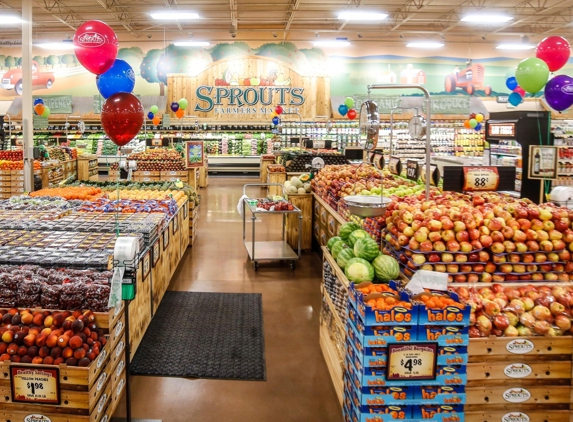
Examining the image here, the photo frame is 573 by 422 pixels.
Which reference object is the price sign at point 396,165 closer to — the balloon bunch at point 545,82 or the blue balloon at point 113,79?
the balloon bunch at point 545,82

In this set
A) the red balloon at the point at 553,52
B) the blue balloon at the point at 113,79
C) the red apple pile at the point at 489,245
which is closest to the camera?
the red apple pile at the point at 489,245

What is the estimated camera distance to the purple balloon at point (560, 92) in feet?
20.7

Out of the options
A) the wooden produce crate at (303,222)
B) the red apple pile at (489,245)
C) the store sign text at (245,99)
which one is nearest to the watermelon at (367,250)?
the red apple pile at (489,245)

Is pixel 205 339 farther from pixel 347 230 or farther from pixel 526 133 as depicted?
pixel 526 133

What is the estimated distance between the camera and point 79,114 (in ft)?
64.3

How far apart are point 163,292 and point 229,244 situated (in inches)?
109

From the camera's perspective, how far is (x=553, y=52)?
6.83 metres

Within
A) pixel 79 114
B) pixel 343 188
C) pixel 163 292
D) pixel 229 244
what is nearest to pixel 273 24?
pixel 79 114

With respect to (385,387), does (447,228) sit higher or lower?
higher

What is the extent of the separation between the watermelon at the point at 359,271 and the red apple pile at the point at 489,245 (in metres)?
0.27

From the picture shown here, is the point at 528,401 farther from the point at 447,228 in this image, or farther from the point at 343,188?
the point at 343,188

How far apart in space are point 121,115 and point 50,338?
7.36 ft

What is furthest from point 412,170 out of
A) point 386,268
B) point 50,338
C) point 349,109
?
point 349,109

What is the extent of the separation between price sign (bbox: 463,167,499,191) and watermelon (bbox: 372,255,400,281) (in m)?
1.02
